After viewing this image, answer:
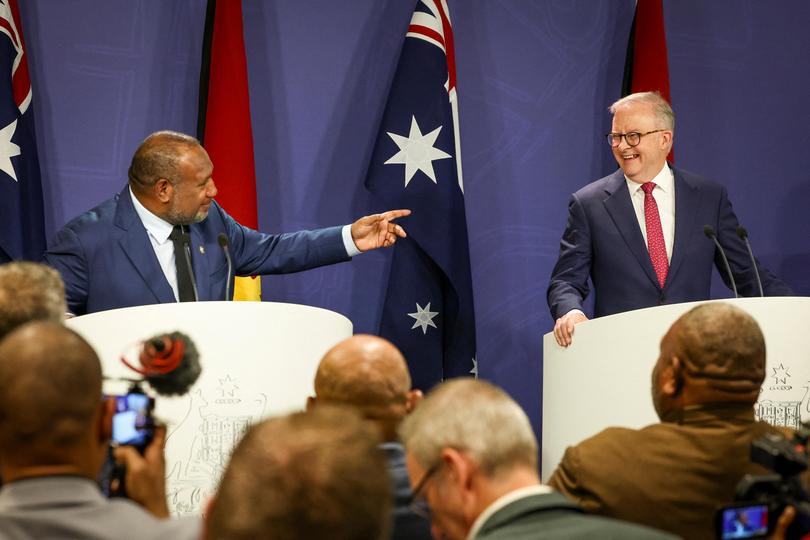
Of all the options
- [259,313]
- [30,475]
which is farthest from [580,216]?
[30,475]

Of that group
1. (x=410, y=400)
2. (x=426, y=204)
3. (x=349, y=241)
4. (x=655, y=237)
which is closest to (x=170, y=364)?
(x=410, y=400)

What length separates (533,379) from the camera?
5832 millimetres

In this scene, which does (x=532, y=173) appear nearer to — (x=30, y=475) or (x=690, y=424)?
(x=690, y=424)

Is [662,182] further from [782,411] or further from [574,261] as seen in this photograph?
[782,411]

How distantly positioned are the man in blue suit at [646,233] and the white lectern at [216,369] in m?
1.47

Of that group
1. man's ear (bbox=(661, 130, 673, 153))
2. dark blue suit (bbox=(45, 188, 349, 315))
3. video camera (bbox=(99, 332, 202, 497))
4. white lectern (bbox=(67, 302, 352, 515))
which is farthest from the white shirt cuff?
video camera (bbox=(99, 332, 202, 497))

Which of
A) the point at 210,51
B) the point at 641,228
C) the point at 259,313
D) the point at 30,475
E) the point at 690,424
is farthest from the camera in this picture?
the point at 210,51

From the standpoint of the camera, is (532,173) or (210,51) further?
(532,173)

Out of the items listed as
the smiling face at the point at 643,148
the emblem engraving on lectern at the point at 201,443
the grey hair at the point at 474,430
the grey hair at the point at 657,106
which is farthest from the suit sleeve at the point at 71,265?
the grey hair at the point at 474,430

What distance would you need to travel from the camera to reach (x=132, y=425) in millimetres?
1993

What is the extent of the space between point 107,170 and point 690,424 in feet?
12.5

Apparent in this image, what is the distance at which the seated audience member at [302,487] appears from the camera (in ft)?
3.86

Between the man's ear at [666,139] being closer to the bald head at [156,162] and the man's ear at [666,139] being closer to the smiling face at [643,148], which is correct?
the smiling face at [643,148]

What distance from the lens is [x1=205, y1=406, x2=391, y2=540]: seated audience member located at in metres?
1.18
